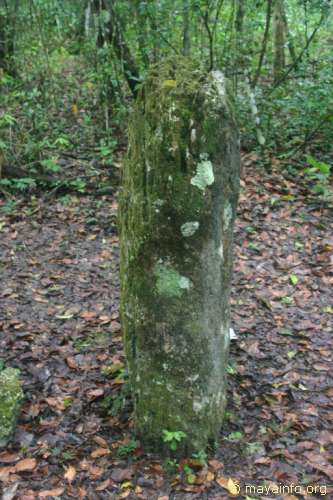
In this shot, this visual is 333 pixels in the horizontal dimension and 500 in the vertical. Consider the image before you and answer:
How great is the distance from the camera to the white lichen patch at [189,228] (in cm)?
291

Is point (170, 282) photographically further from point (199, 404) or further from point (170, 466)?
point (170, 466)

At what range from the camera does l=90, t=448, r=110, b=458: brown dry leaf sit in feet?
10.9

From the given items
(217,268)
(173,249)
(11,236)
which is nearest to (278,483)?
(217,268)

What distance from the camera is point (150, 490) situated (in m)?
3.08

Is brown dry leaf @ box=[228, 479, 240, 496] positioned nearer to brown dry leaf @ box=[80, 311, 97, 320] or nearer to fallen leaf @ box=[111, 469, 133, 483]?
fallen leaf @ box=[111, 469, 133, 483]

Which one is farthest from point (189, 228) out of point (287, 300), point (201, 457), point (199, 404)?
point (287, 300)

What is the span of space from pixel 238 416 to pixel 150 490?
0.91m

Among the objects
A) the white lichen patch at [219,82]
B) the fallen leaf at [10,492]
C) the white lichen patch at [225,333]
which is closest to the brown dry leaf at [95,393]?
the fallen leaf at [10,492]

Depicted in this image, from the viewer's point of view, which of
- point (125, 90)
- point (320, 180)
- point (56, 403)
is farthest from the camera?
point (125, 90)

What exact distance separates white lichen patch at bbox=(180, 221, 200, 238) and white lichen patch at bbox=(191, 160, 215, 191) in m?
0.20

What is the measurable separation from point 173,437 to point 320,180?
5.20m

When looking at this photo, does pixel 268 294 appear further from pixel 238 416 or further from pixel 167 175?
pixel 167 175

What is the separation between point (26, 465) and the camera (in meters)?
3.20

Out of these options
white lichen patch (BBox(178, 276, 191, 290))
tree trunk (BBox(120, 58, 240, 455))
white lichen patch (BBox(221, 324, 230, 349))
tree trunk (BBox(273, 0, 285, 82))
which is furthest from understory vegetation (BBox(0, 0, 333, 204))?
white lichen patch (BBox(178, 276, 191, 290))
